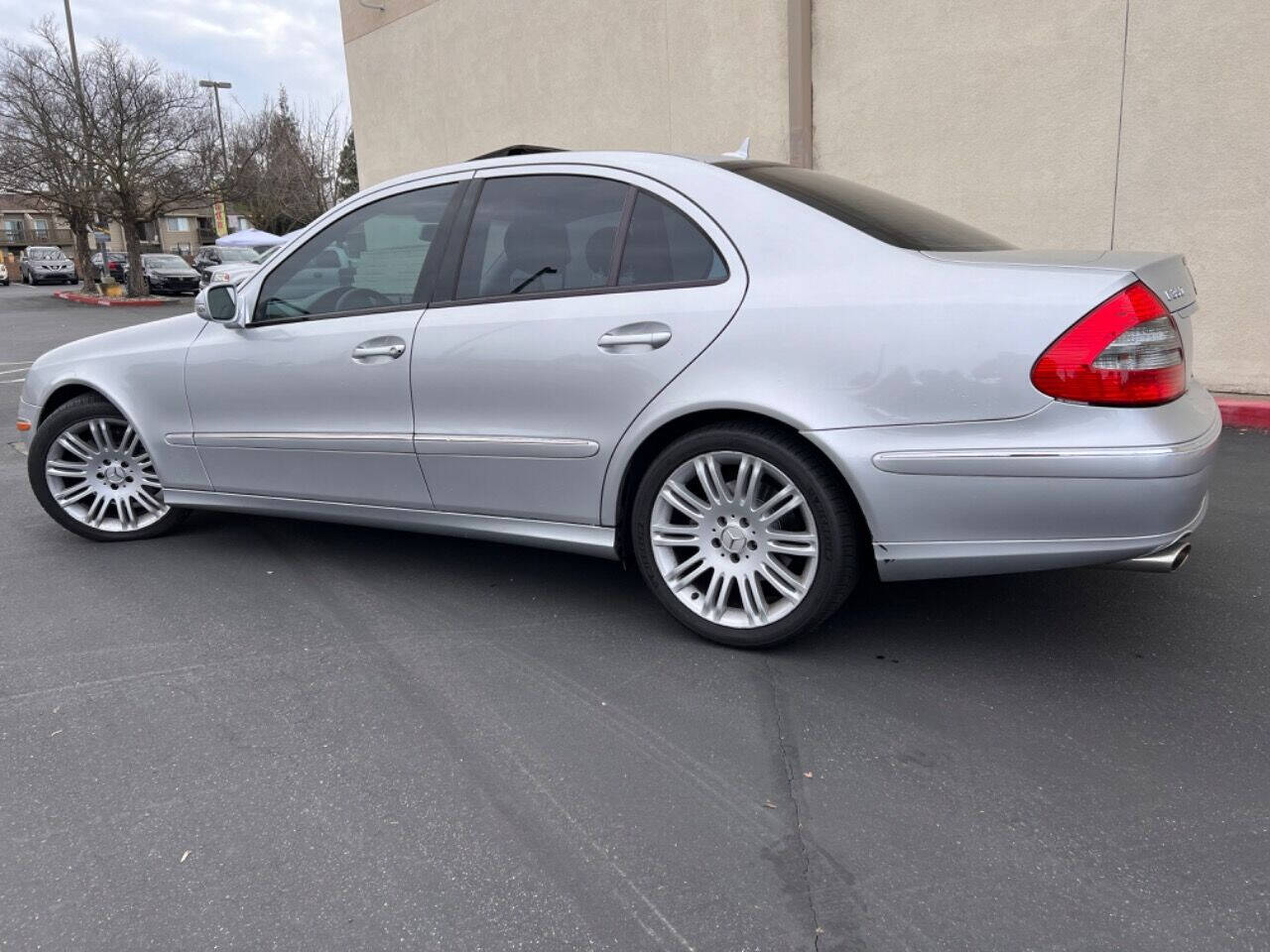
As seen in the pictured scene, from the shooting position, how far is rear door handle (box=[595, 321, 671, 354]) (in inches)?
A: 121

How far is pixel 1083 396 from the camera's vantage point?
8.41 ft

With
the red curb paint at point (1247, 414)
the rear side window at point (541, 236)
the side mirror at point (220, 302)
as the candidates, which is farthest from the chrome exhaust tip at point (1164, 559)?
the red curb paint at point (1247, 414)

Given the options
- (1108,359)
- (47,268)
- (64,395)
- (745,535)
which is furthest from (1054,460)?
(47,268)

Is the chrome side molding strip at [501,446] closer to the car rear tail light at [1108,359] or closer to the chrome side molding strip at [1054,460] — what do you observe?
the chrome side molding strip at [1054,460]

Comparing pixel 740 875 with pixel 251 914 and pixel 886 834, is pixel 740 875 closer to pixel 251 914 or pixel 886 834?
pixel 886 834

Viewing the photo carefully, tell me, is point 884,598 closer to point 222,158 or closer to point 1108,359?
point 1108,359

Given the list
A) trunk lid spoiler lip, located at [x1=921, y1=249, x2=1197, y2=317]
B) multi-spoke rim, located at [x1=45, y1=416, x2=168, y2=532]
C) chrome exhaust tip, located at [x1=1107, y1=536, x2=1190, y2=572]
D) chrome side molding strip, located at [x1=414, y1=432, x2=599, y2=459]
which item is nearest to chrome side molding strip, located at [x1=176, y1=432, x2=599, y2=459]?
chrome side molding strip, located at [x1=414, y1=432, x2=599, y2=459]

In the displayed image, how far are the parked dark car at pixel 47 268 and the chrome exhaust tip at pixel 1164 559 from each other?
159 ft

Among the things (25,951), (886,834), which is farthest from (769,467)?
(25,951)

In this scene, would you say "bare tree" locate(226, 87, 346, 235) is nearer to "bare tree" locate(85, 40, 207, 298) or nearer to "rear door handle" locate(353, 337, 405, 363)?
"bare tree" locate(85, 40, 207, 298)

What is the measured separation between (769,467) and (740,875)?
4.10ft

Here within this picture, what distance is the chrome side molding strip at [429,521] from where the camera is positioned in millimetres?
3385

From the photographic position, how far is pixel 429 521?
3732 mm

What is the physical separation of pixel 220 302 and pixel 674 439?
6.80ft
